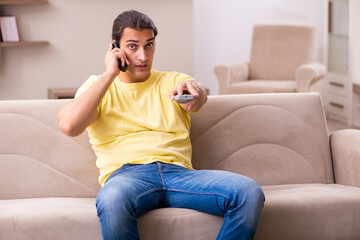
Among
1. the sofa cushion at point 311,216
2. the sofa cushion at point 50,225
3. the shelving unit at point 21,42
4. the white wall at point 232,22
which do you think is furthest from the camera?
the white wall at point 232,22

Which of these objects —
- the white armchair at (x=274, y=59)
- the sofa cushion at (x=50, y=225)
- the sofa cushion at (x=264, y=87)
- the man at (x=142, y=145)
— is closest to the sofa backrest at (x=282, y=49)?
the white armchair at (x=274, y=59)

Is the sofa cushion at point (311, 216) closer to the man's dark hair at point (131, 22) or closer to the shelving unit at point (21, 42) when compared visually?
the man's dark hair at point (131, 22)

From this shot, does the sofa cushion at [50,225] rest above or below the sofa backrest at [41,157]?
below

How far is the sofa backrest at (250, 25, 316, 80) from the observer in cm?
569

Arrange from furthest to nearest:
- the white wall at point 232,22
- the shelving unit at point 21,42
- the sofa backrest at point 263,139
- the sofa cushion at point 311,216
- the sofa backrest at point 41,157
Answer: the white wall at point 232,22, the shelving unit at point 21,42, the sofa backrest at point 263,139, the sofa backrest at point 41,157, the sofa cushion at point 311,216

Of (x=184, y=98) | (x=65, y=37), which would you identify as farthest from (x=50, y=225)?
(x=65, y=37)

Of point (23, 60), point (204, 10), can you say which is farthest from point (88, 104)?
point (204, 10)

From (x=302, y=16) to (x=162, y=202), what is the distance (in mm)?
5169

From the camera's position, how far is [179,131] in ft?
7.01

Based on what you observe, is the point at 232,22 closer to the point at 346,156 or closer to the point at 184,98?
the point at 346,156

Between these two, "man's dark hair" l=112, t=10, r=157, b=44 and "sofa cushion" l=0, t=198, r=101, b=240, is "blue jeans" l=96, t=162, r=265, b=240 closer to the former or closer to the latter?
"sofa cushion" l=0, t=198, r=101, b=240

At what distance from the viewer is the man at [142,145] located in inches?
72.1

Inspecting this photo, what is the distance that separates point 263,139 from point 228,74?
3.11 m

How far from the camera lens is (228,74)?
5.54 m
